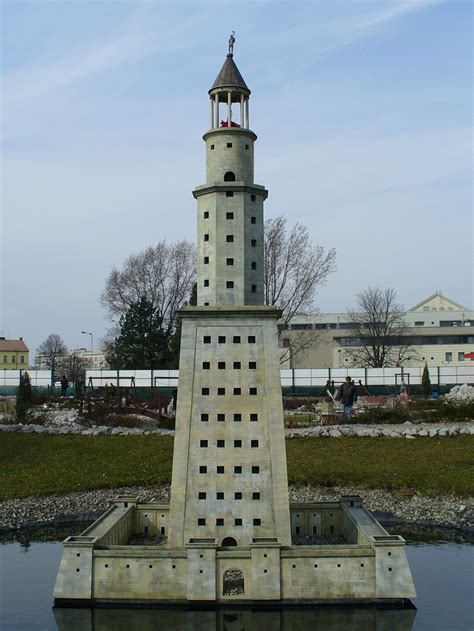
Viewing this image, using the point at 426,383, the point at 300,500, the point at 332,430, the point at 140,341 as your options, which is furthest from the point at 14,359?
the point at 300,500

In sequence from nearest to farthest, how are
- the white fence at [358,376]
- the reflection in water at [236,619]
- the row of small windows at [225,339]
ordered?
the reflection in water at [236,619], the row of small windows at [225,339], the white fence at [358,376]

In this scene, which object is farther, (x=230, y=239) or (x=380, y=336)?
(x=380, y=336)

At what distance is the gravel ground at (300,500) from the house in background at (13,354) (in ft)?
325

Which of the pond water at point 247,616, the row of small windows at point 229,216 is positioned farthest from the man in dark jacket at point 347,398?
the row of small windows at point 229,216

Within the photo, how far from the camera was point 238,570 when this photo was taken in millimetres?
19969

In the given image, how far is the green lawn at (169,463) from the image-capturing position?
33031mm

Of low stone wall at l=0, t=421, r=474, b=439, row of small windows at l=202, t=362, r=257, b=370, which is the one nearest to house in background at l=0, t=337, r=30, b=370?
low stone wall at l=0, t=421, r=474, b=439

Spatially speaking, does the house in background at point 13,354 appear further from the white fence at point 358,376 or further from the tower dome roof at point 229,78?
the tower dome roof at point 229,78

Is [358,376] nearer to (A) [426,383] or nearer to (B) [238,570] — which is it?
(A) [426,383]

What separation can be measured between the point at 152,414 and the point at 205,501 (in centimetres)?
2344

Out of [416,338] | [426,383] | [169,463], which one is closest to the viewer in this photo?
[169,463]

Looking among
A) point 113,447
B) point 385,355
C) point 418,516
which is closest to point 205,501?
point 418,516

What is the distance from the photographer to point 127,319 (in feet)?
198

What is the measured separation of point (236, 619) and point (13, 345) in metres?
117
